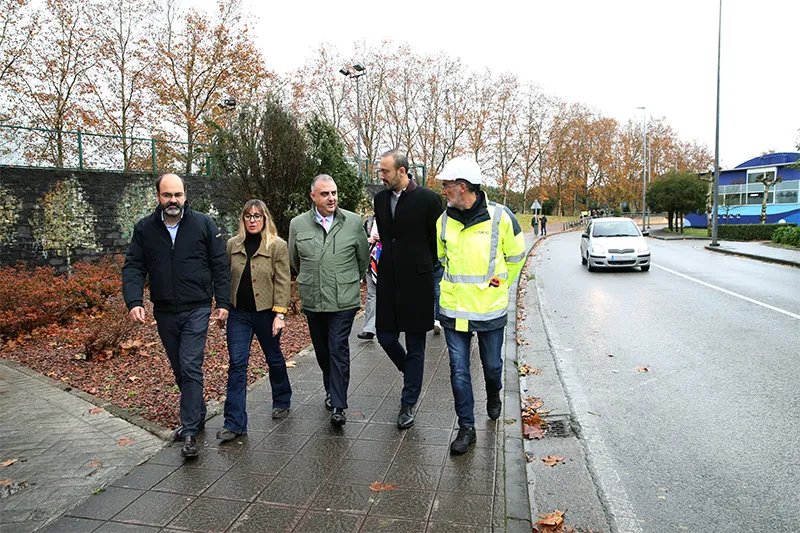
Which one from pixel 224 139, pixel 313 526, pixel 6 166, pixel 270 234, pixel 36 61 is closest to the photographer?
pixel 313 526

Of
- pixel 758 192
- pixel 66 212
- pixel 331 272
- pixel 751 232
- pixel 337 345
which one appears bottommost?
pixel 751 232

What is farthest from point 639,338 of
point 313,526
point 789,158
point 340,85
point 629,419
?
point 789,158

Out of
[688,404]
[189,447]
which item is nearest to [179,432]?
[189,447]

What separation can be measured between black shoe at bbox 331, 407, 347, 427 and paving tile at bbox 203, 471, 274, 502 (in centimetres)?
91

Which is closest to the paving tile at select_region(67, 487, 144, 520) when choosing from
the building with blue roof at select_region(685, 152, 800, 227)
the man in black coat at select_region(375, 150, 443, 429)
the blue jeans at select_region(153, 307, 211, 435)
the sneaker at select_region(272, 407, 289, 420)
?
the blue jeans at select_region(153, 307, 211, 435)

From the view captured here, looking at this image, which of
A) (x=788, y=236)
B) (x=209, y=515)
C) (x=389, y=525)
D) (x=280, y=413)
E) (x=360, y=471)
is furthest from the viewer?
(x=788, y=236)

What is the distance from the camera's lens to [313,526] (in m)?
3.12

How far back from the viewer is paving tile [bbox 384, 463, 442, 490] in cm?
358

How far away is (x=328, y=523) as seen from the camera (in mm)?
3150

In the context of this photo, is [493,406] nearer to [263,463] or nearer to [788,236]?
[263,463]

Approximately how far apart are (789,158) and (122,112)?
59.5 metres

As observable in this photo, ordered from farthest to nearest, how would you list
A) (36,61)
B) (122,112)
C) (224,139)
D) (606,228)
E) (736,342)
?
(122,112) < (36,61) < (606,228) < (224,139) < (736,342)

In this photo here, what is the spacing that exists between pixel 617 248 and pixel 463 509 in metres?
14.9

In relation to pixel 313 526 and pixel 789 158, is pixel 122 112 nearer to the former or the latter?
pixel 313 526
